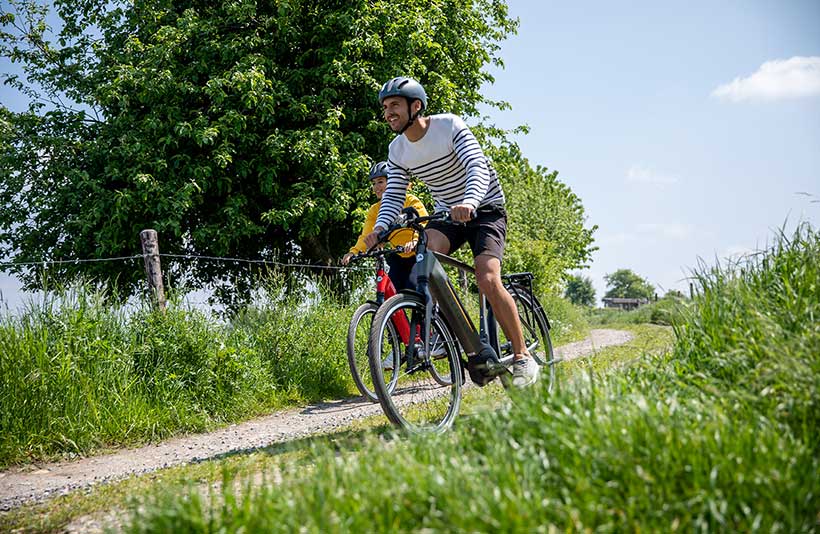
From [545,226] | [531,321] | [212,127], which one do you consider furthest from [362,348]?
[545,226]

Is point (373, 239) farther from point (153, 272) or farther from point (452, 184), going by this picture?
point (153, 272)

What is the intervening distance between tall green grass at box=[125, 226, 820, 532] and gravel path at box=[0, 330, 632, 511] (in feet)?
3.76

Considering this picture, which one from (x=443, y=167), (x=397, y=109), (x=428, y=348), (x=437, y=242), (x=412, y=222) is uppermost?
(x=397, y=109)

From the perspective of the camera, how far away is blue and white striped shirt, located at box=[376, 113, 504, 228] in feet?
15.4

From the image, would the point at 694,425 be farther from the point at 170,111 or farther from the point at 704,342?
the point at 170,111

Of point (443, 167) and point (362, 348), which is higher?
point (443, 167)

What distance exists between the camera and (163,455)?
507cm

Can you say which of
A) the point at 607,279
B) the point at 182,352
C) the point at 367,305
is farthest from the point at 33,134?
the point at 607,279

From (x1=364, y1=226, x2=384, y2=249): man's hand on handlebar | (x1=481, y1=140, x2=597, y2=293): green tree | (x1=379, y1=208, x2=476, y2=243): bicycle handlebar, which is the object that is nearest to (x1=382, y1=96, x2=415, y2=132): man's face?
(x1=379, y1=208, x2=476, y2=243): bicycle handlebar

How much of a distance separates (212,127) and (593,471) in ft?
42.0

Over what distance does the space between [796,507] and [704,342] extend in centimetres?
128

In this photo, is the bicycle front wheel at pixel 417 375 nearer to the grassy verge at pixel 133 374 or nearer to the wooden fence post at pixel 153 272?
the grassy verge at pixel 133 374

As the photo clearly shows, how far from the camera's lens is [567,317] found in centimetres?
1998

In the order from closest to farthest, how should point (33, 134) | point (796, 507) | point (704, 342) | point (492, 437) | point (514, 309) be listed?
point (796, 507), point (492, 437), point (704, 342), point (514, 309), point (33, 134)
